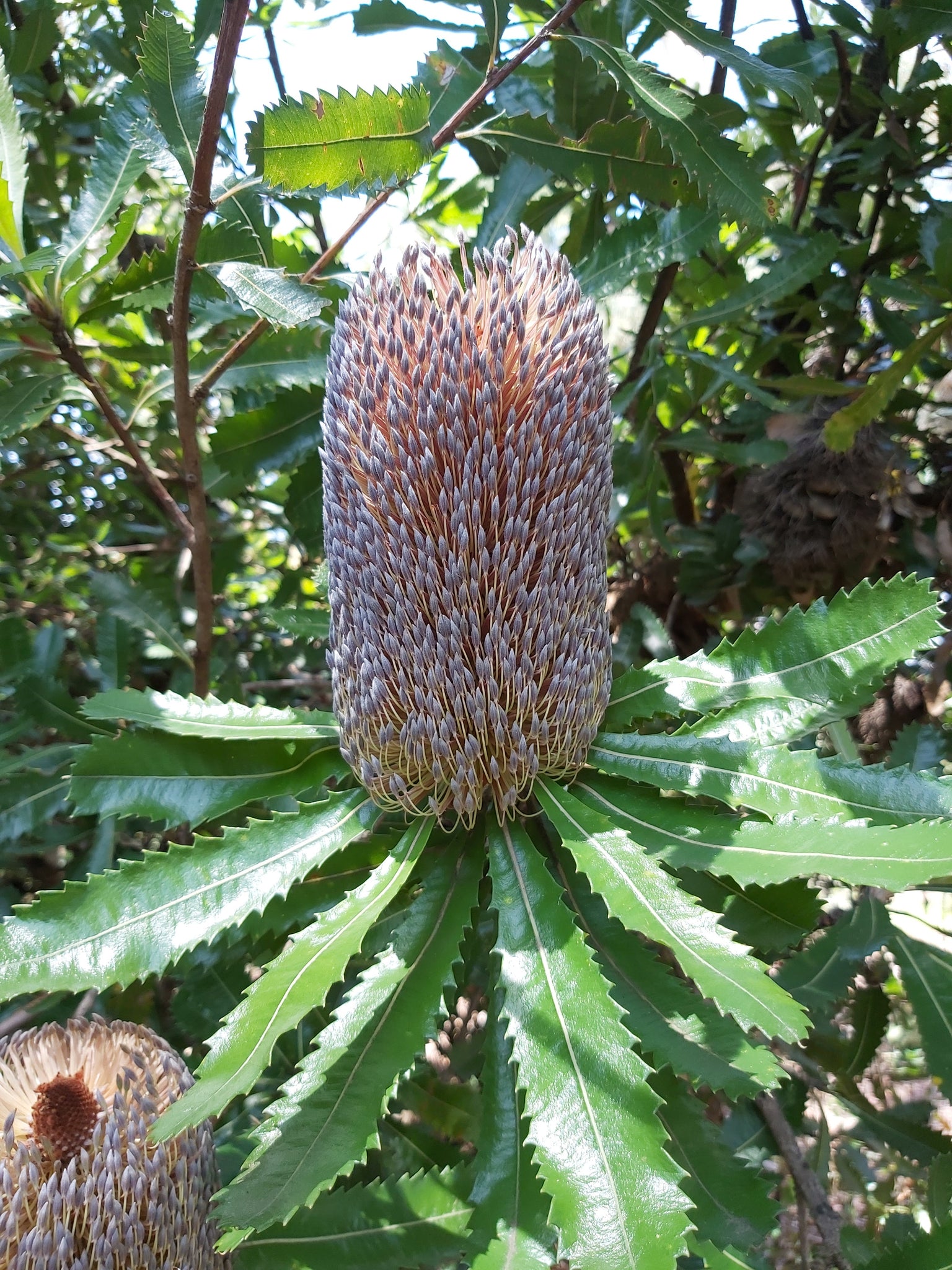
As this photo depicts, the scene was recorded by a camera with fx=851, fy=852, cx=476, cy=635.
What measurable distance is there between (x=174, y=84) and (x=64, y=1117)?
122 centimetres

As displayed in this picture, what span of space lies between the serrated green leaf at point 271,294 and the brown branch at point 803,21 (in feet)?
4.85

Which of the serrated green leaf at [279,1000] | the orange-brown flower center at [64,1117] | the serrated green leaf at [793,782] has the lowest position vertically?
the orange-brown flower center at [64,1117]

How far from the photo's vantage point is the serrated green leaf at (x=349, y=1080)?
796mm

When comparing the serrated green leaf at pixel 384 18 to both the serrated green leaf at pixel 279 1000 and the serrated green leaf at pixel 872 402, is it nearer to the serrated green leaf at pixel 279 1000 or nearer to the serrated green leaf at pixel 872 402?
the serrated green leaf at pixel 872 402

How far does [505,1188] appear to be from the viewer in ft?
3.00

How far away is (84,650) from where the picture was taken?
98.5 inches

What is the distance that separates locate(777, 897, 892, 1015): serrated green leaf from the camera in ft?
4.45

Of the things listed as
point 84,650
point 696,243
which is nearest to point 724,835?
point 696,243

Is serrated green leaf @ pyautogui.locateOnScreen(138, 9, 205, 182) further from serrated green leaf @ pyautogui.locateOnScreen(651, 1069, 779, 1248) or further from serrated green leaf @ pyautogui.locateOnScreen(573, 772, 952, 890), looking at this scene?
serrated green leaf @ pyautogui.locateOnScreen(651, 1069, 779, 1248)

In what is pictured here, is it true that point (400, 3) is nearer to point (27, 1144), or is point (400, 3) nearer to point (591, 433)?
point (591, 433)

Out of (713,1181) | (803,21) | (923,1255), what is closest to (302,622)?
(713,1181)

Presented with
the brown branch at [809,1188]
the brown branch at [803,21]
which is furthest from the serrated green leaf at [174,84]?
the brown branch at [809,1188]

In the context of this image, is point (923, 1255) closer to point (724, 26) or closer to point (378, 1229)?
point (378, 1229)

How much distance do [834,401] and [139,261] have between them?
4.72 feet
